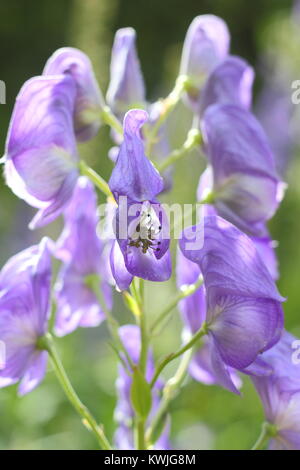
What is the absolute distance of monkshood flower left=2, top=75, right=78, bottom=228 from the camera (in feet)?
3.79

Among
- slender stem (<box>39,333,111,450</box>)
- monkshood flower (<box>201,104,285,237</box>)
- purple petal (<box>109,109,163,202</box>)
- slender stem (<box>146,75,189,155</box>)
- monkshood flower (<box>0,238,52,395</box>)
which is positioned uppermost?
purple petal (<box>109,109,163,202</box>)

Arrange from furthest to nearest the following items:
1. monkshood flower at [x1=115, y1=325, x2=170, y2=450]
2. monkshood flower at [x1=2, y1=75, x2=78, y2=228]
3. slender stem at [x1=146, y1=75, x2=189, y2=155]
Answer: monkshood flower at [x1=115, y1=325, x2=170, y2=450] < slender stem at [x1=146, y1=75, x2=189, y2=155] < monkshood flower at [x1=2, y1=75, x2=78, y2=228]

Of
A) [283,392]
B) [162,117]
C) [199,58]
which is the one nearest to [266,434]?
[283,392]

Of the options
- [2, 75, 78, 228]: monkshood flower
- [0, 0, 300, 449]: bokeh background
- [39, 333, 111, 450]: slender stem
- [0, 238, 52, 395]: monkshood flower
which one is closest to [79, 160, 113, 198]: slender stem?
[2, 75, 78, 228]: monkshood flower

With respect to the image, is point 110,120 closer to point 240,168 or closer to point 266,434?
point 240,168

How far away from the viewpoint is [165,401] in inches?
48.8

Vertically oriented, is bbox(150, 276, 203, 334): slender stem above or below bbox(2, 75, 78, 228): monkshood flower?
below

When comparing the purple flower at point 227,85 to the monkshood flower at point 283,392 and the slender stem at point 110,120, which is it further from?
the monkshood flower at point 283,392

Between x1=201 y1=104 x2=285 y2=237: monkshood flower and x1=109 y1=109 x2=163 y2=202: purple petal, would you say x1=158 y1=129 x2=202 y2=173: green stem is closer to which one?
x1=201 y1=104 x2=285 y2=237: monkshood flower

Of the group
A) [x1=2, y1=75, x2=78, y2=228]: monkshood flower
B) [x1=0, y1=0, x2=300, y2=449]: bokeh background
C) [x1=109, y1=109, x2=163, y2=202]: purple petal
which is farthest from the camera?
[x1=0, y1=0, x2=300, y2=449]: bokeh background

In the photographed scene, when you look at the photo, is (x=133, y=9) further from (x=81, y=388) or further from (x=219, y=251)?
(x=219, y=251)

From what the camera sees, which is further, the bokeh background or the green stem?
the bokeh background

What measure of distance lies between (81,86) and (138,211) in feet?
1.28

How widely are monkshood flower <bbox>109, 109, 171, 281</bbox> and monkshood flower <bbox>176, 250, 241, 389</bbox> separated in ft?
1.02
